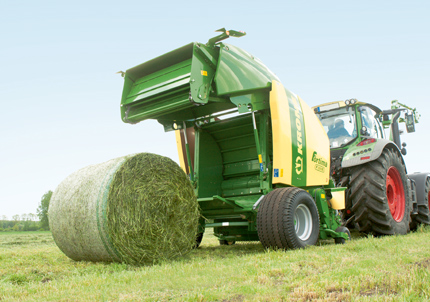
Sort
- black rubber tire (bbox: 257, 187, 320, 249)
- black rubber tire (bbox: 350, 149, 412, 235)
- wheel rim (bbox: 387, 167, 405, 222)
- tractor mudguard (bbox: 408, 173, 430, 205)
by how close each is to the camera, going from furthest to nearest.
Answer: tractor mudguard (bbox: 408, 173, 430, 205) < wheel rim (bbox: 387, 167, 405, 222) < black rubber tire (bbox: 350, 149, 412, 235) < black rubber tire (bbox: 257, 187, 320, 249)

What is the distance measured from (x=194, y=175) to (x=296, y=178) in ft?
4.58

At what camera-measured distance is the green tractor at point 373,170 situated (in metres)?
5.84

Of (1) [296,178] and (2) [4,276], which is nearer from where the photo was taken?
(2) [4,276]

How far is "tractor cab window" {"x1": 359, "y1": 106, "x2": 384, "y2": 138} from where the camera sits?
22.8 ft

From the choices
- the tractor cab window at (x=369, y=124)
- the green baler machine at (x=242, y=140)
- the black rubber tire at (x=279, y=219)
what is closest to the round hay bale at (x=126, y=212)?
the green baler machine at (x=242, y=140)

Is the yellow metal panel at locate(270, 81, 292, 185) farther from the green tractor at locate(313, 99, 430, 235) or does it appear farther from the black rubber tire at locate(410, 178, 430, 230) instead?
the black rubber tire at locate(410, 178, 430, 230)

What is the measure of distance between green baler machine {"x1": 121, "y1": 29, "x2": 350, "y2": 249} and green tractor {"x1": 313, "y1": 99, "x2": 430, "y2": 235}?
48cm

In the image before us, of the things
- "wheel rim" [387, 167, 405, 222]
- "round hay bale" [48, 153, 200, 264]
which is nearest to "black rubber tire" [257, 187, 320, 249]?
"round hay bale" [48, 153, 200, 264]

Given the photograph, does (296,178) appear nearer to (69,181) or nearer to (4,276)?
(69,181)

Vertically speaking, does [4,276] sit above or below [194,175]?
below

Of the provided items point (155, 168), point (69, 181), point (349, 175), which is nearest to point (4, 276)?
point (69, 181)

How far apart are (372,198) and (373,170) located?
0.42 metres

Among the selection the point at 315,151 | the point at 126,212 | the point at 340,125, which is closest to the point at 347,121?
the point at 340,125

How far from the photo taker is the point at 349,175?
638 centimetres
